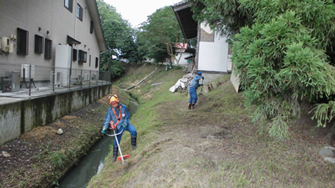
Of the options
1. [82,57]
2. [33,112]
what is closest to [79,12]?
[82,57]

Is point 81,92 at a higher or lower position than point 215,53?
lower

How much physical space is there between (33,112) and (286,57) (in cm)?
736

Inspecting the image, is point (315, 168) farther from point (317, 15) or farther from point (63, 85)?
point (63, 85)

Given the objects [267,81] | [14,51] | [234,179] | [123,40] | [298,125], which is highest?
[123,40]

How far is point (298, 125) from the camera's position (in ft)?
18.5

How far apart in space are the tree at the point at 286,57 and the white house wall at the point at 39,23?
918cm

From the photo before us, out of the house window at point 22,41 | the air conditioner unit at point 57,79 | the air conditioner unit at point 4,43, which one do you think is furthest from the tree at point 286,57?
the house window at point 22,41

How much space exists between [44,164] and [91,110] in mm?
7104

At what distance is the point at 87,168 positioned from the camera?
294 inches

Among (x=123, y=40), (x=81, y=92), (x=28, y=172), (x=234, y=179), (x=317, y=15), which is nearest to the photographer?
(x=317, y=15)

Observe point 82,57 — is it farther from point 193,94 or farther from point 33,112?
point 193,94

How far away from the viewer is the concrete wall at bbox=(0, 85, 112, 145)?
19.6ft

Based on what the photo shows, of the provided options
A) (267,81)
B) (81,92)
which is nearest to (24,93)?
(81,92)

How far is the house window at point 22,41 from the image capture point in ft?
32.5
